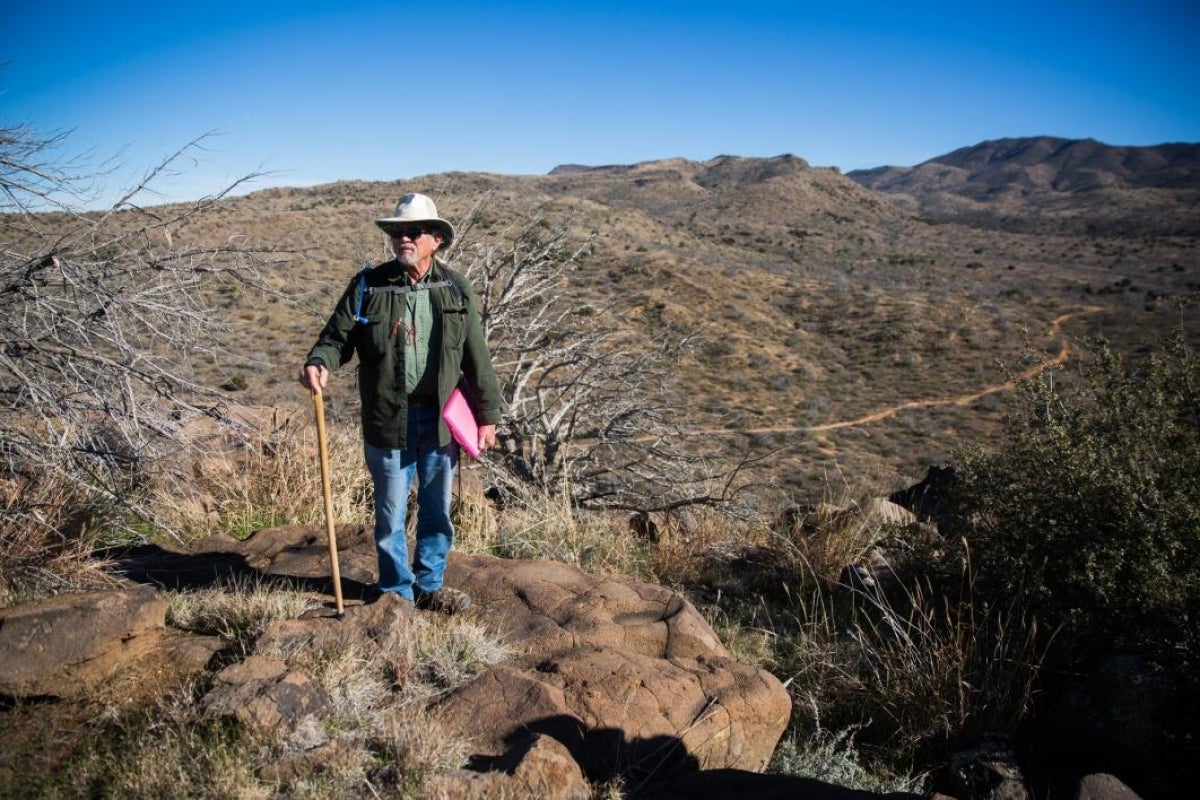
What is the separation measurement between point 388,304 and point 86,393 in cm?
207

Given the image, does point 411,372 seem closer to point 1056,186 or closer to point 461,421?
point 461,421

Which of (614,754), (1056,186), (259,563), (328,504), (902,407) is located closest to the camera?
(614,754)

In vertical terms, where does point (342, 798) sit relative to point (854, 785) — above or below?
above

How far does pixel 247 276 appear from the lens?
418cm

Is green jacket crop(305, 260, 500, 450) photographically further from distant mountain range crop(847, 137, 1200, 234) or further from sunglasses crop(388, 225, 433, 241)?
distant mountain range crop(847, 137, 1200, 234)

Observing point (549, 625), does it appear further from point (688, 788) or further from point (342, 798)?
point (342, 798)

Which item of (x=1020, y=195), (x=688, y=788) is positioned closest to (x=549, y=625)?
(x=688, y=788)

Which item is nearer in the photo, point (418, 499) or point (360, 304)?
point (360, 304)

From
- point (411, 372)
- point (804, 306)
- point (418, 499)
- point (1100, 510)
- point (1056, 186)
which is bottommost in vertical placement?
point (1100, 510)

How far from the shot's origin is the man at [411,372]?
10.4ft

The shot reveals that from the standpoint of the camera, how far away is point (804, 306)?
30.6m

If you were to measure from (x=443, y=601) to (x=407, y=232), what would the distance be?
5.74 feet

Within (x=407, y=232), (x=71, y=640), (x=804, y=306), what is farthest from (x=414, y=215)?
(x=804, y=306)

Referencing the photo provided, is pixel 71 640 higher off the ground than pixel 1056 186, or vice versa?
pixel 1056 186
